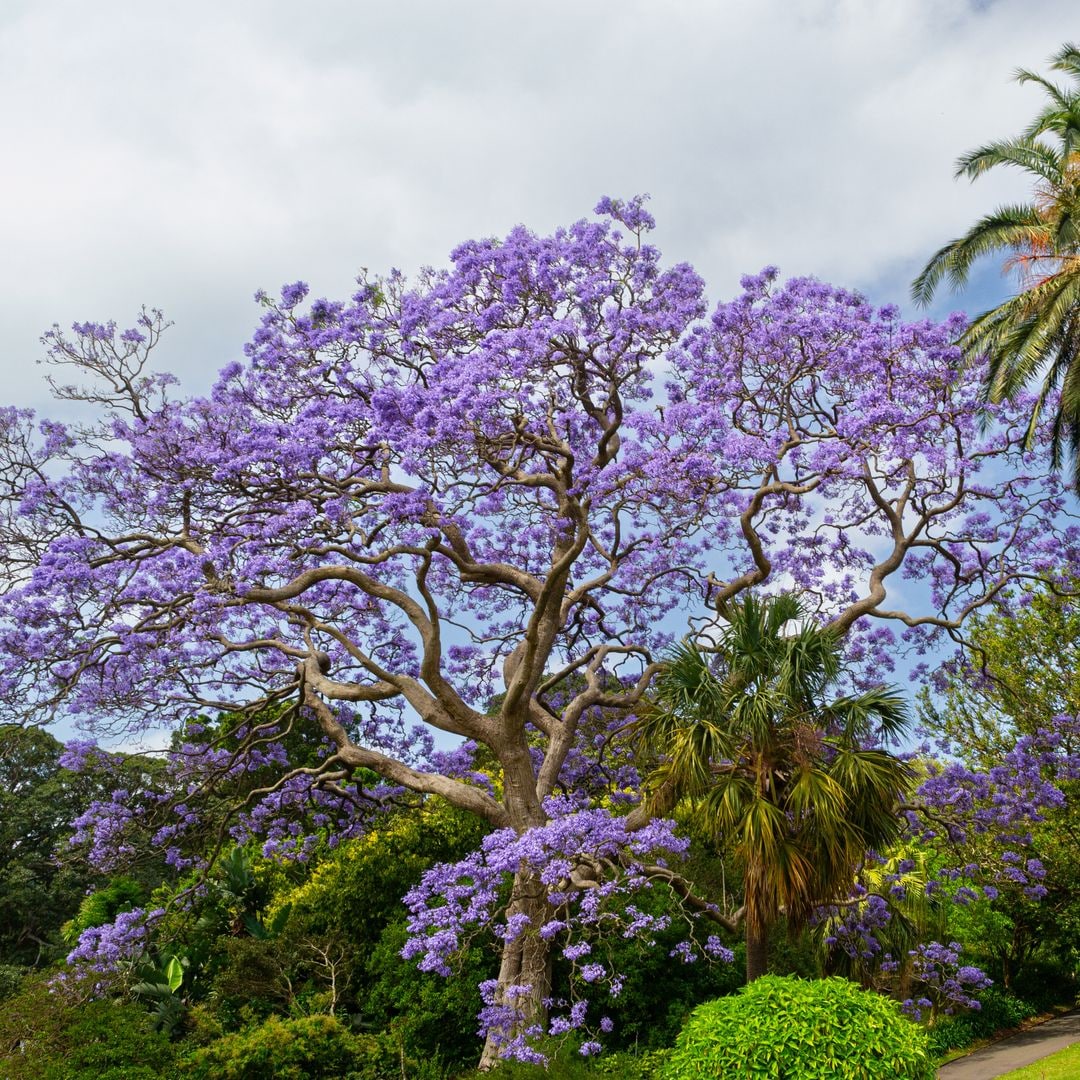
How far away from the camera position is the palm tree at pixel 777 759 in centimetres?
1050

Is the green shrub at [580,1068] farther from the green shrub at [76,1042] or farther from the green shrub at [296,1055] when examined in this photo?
the green shrub at [76,1042]

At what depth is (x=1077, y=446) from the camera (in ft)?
58.6

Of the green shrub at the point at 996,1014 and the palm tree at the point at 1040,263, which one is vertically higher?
the palm tree at the point at 1040,263

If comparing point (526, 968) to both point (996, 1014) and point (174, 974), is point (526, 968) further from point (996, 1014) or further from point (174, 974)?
point (996, 1014)

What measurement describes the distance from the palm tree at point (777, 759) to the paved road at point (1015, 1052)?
15.6 feet

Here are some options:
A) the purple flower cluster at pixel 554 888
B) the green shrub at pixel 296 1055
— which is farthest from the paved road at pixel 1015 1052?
the green shrub at pixel 296 1055

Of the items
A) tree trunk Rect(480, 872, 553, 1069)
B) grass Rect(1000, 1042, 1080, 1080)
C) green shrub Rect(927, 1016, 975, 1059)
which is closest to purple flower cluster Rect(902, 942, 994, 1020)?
grass Rect(1000, 1042, 1080, 1080)

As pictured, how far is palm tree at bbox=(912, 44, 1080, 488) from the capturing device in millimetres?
16422

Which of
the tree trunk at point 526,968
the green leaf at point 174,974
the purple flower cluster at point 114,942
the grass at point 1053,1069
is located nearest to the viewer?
the tree trunk at point 526,968

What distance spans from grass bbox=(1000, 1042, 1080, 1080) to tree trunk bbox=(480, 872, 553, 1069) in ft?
19.4

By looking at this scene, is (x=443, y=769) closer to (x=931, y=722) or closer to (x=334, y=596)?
(x=334, y=596)

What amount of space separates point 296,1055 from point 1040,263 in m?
15.7

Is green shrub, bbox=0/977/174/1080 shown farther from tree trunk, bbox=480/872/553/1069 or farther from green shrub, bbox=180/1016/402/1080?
tree trunk, bbox=480/872/553/1069

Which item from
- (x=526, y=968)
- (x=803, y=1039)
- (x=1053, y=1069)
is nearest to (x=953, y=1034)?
(x=1053, y=1069)
